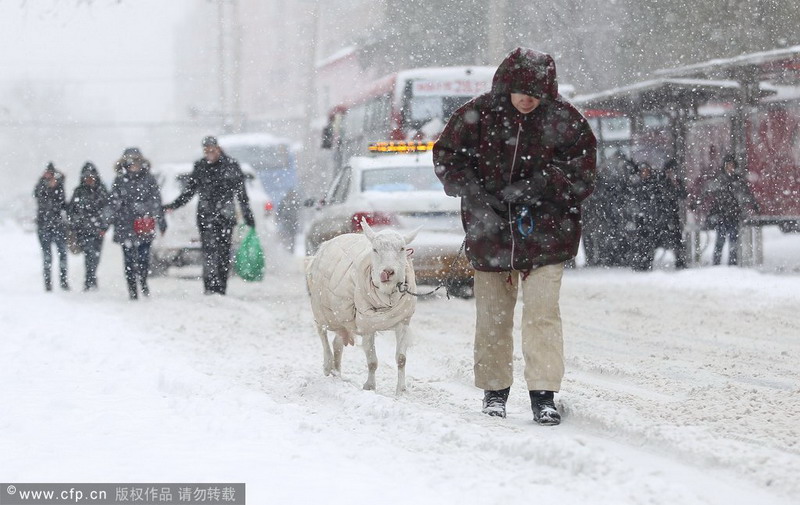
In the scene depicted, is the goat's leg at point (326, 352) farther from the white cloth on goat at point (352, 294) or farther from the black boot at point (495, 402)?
the black boot at point (495, 402)

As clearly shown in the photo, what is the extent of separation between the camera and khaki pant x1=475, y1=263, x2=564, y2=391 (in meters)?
5.87

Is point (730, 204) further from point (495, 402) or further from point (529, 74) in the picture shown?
point (529, 74)

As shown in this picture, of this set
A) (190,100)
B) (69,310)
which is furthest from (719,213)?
(190,100)

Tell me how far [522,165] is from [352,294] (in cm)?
160

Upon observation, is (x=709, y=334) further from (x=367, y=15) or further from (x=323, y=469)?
(x=367, y=15)

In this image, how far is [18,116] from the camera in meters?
109

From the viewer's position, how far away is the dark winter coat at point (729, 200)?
17891mm

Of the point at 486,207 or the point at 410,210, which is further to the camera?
the point at 410,210

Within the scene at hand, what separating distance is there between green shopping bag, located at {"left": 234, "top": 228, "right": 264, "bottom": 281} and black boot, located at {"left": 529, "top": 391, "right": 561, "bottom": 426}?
1049 cm

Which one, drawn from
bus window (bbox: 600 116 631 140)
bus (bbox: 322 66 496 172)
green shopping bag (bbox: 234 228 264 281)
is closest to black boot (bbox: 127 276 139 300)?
green shopping bag (bbox: 234 228 264 281)

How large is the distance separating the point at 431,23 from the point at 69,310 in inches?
1157

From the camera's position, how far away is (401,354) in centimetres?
705

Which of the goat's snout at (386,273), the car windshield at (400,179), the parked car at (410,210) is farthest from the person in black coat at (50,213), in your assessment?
the goat's snout at (386,273)

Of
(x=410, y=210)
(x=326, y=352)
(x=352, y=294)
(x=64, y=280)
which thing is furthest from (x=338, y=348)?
(x=64, y=280)
